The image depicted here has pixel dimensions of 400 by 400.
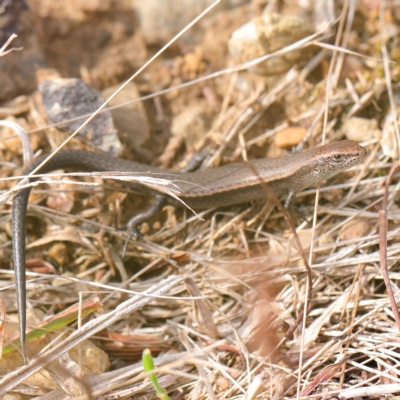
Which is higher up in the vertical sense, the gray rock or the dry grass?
the gray rock

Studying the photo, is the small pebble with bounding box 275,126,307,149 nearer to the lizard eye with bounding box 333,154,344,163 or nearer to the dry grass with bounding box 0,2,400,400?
the dry grass with bounding box 0,2,400,400

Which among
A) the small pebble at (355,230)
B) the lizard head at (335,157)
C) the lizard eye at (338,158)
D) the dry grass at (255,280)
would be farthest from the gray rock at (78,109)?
the small pebble at (355,230)

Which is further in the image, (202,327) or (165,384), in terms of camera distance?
(202,327)

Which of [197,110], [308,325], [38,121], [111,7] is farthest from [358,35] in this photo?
[38,121]

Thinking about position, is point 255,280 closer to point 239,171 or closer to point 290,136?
point 239,171

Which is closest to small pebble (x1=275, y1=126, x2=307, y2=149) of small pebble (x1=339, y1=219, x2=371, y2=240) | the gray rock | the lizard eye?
the lizard eye

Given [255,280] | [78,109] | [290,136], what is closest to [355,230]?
[255,280]

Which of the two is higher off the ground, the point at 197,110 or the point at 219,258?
the point at 197,110

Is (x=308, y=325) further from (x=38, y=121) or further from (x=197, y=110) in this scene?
(x=38, y=121)
